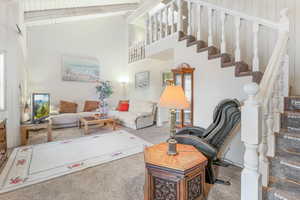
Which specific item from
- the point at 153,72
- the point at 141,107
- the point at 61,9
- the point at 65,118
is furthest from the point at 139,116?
the point at 61,9

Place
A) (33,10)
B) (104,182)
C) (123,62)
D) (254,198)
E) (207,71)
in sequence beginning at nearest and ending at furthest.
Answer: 1. (254,198)
2. (104,182)
3. (207,71)
4. (33,10)
5. (123,62)

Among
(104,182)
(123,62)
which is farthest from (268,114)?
(123,62)

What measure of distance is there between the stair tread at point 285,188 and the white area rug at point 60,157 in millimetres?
2137

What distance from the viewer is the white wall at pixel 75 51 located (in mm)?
5031

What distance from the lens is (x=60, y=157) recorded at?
268cm

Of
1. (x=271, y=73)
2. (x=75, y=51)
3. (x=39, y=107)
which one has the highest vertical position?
(x=75, y=51)

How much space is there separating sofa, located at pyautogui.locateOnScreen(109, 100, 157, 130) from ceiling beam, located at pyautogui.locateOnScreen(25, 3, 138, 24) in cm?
335

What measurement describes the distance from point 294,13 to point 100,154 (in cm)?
425

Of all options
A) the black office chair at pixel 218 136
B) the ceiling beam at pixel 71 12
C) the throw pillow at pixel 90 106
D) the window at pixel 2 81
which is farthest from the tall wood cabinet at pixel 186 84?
the ceiling beam at pixel 71 12

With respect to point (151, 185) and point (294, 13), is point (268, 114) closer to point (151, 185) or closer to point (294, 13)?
point (151, 185)

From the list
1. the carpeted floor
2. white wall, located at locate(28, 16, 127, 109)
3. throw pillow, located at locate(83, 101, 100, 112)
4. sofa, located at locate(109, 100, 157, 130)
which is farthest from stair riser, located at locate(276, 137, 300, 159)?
white wall, located at locate(28, 16, 127, 109)

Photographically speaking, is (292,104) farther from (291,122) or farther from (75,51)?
(75,51)

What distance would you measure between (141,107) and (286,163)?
4264 mm

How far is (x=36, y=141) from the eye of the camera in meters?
3.50
